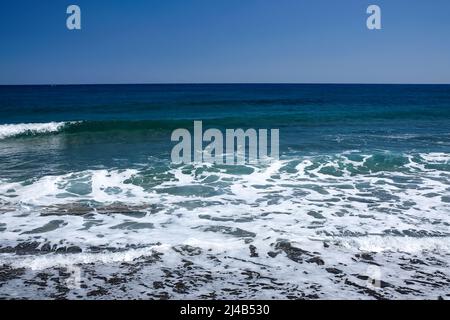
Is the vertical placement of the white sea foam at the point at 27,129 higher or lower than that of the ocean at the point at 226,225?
higher

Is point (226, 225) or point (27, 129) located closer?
point (226, 225)

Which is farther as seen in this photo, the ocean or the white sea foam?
the white sea foam

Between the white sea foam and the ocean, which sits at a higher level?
the white sea foam

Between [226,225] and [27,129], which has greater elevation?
[27,129]

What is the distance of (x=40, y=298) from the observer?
15.1 feet

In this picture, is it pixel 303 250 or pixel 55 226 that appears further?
pixel 55 226

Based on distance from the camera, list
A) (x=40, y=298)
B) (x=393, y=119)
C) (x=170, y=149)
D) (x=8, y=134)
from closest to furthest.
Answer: (x=40, y=298), (x=170, y=149), (x=8, y=134), (x=393, y=119)

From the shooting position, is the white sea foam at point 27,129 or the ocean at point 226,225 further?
the white sea foam at point 27,129
